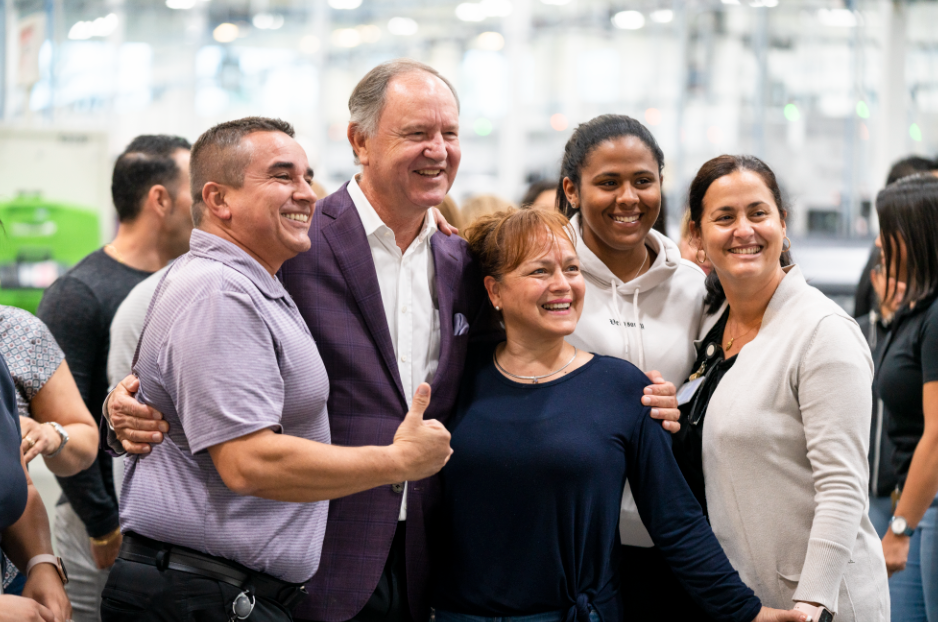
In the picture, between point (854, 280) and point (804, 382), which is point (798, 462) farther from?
point (854, 280)

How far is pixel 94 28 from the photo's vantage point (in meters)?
7.63

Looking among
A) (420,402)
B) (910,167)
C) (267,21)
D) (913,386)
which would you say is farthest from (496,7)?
(420,402)

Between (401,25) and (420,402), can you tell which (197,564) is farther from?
(401,25)

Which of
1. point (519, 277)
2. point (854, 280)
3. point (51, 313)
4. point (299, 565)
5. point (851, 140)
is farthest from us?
point (851, 140)

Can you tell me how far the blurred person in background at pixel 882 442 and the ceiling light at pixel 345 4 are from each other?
21.1 ft

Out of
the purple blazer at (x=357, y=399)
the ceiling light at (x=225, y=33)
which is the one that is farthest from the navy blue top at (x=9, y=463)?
the ceiling light at (x=225, y=33)

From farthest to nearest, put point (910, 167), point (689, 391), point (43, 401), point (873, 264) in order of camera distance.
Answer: point (910, 167), point (873, 264), point (689, 391), point (43, 401)

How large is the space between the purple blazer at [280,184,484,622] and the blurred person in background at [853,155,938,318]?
2150mm

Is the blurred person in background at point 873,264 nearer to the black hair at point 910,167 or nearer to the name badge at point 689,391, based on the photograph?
the black hair at point 910,167

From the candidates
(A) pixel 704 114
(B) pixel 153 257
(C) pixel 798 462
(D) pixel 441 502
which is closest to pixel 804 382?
(C) pixel 798 462

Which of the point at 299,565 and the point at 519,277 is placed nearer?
the point at 299,565

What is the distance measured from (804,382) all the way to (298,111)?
6.92m

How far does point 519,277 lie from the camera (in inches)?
78.6

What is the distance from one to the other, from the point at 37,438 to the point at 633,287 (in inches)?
57.6
